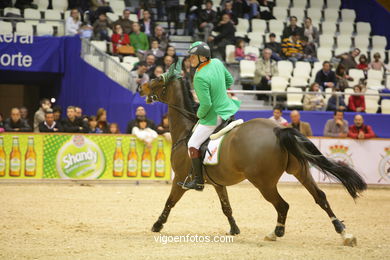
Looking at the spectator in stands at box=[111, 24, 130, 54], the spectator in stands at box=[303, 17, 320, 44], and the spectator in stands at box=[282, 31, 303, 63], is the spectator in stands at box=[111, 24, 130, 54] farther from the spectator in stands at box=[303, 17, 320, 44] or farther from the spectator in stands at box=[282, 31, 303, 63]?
the spectator in stands at box=[303, 17, 320, 44]

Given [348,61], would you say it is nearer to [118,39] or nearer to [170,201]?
[118,39]

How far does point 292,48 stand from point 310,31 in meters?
1.62

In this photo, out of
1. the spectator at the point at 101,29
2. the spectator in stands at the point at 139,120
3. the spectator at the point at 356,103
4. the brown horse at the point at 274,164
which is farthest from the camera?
the spectator at the point at 101,29

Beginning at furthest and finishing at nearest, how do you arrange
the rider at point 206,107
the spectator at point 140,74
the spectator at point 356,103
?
the spectator at point 356,103
the spectator at point 140,74
the rider at point 206,107

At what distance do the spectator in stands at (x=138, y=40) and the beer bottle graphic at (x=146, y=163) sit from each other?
4.96m

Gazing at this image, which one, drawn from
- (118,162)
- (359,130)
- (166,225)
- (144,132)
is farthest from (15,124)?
(359,130)

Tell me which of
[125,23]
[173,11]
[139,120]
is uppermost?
[173,11]

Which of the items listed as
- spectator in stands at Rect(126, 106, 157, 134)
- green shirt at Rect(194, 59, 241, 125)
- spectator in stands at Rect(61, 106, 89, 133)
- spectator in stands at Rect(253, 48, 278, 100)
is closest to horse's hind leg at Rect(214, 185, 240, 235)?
green shirt at Rect(194, 59, 241, 125)

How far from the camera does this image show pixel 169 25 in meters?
22.6

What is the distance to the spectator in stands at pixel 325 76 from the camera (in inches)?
778

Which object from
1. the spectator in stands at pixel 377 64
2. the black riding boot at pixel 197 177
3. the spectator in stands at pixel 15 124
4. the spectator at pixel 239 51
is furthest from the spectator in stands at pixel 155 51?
the black riding boot at pixel 197 177

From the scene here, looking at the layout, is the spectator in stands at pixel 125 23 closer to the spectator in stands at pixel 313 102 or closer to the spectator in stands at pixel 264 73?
the spectator in stands at pixel 264 73

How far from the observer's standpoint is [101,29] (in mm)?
19438

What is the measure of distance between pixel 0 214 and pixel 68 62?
9.29 m
